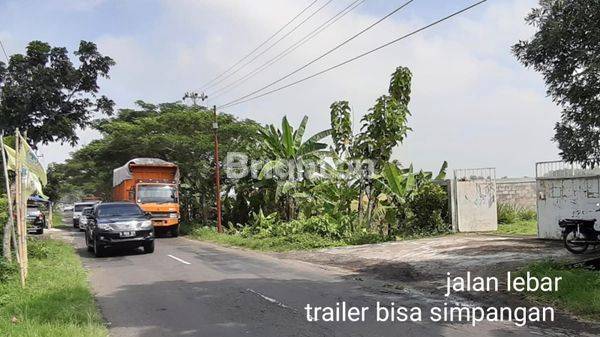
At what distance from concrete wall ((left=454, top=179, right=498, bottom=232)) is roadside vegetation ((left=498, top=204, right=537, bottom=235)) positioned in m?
0.65

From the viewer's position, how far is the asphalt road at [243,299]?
7.23 metres

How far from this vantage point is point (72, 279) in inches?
448

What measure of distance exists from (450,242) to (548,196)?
311cm

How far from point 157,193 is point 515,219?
1621 centimetres

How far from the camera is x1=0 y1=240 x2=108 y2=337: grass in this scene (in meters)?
7.00

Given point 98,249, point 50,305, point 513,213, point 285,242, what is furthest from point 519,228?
point 50,305

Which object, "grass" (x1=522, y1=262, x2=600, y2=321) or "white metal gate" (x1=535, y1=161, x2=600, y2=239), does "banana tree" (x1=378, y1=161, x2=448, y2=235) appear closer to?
"white metal gate" (x1=535, y1=161, x2=600, y2=239)

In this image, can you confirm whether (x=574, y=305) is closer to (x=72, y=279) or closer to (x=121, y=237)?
(x=72, y=279)

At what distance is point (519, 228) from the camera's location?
20.3m

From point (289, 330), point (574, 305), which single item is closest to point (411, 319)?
point (289, 330)

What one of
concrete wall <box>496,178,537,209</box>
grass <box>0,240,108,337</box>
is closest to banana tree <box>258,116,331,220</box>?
concrete wall <box>496,178,537,209</box>

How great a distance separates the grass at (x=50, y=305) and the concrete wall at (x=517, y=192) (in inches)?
711

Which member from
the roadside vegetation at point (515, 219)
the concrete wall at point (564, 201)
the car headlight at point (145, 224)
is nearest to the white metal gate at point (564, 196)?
the concrete wall at point (564, 201)

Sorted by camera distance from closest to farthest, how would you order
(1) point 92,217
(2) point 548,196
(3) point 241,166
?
(2) point 548,196
(1) point 92,217
(3) point 241,166
